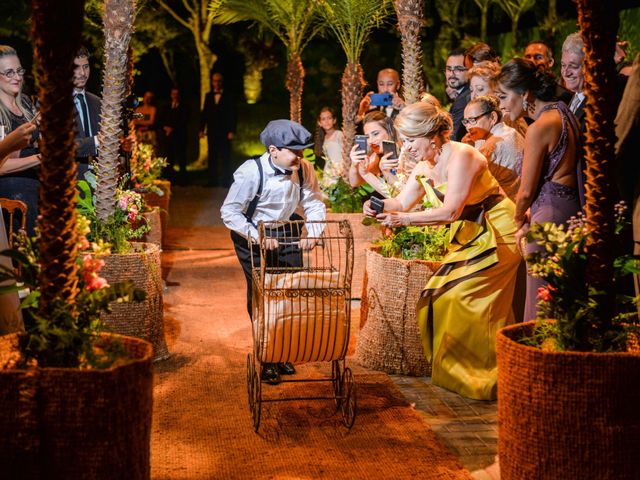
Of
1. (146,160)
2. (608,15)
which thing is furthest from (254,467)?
(146,160)

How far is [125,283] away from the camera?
3.57 metres

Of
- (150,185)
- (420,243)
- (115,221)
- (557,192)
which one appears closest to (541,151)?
(557,192)

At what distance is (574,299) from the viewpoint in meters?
3.64

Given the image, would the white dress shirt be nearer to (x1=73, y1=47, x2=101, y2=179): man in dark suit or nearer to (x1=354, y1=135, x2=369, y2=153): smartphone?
(x1=354, y1=135, x2=369, y2=153): smartphone

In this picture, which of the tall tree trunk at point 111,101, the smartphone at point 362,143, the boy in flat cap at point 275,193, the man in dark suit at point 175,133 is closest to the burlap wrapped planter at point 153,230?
the tall tree trunk at point 111,101

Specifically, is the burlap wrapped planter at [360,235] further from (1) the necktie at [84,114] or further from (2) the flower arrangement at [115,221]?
(1) the necktie at [84,114]

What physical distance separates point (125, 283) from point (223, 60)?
22993 millimetres

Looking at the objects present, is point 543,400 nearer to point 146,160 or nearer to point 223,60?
point 146,160

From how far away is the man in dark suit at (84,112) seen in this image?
284 inches

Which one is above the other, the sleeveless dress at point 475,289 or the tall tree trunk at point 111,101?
the tall tree trunk at point 111,101

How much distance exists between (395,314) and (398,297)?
13 centimetres

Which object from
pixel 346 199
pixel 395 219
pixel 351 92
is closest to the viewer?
pixel 395 219

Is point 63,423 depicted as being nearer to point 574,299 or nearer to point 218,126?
point 574,299

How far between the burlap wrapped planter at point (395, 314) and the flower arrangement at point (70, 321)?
2699 millimetres
